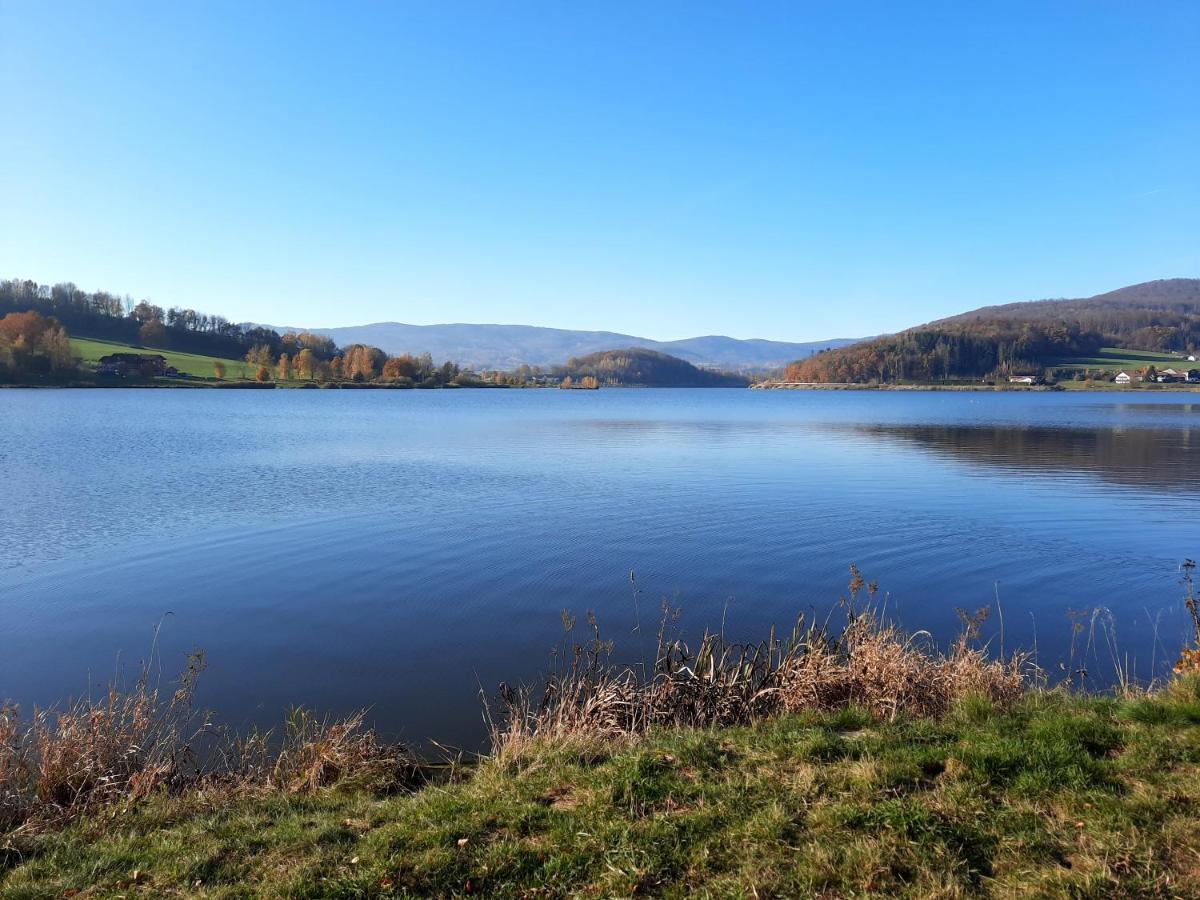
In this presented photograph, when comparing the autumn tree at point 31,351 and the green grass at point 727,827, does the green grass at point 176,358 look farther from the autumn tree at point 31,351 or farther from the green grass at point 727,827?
the green grass at point 727,827

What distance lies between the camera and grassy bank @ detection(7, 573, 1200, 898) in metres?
4.64

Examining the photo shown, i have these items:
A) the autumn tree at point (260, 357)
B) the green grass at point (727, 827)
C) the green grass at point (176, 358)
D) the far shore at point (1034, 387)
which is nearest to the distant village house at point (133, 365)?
the green grass at point (176, 358)

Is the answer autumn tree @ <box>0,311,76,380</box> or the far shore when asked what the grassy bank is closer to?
autumn tree @ <box>0,311,76,380</box>

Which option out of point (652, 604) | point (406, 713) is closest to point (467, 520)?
point (652, 604)

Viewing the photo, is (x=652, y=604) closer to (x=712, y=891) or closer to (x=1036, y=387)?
(x=712, y=891)

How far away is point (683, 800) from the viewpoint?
18.4 feet

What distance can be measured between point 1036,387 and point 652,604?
180m

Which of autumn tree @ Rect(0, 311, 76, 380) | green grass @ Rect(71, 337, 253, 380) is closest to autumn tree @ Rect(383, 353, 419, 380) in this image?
green grass @ Rect(71, 337, 253, 380)

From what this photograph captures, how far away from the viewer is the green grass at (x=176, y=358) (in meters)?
141

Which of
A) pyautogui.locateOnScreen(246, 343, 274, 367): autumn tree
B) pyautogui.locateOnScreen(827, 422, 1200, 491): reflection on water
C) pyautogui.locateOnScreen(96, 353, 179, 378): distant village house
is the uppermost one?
pyautogui.locateOnScreen(246, 343, 274, 367): autumn tree

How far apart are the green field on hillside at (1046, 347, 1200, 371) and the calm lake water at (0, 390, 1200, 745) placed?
169m

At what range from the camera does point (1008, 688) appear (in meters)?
8.38

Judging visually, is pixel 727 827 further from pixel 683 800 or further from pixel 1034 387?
pixel 1034 387

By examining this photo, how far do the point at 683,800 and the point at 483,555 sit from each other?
12.4 m
